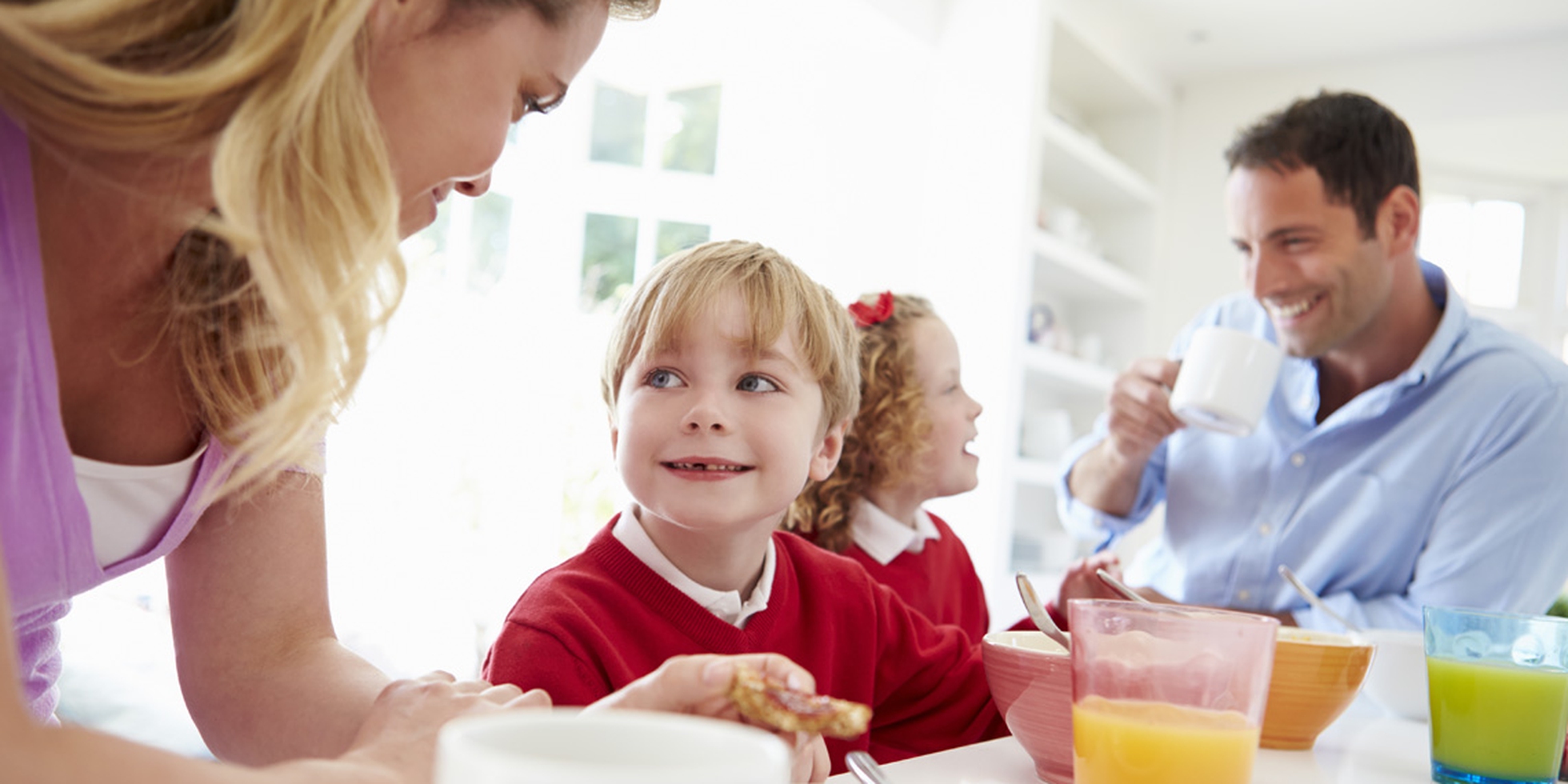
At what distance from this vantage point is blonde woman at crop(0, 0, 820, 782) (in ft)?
1.96

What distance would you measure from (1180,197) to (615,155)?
272 cm

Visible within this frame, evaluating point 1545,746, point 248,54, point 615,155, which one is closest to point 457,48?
point 248,54

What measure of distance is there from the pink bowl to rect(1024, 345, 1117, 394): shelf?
3.38 meters

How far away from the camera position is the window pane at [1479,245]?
16.4ft

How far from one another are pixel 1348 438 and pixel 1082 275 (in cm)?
262

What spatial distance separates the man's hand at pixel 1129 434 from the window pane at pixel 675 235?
2.28 m

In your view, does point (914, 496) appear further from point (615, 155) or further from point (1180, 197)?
point (1180, 197)

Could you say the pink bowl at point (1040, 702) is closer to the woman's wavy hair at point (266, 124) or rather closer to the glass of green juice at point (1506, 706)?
the glass of green juice at point (1506, 706)

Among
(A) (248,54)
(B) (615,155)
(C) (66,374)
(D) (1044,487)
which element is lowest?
(D) (1044,487)

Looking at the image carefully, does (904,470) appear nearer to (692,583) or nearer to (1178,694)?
(692,583)

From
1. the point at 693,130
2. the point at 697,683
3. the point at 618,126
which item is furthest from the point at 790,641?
the point at 693,130

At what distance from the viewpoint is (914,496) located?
1784 mm

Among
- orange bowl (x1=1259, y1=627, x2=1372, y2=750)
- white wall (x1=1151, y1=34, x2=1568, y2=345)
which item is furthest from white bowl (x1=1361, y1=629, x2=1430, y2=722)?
white wall (x1=1151, y1=34, x2=1568, y2=345)

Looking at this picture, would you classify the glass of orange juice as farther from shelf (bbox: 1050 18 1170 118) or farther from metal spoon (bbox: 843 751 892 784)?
shelf (bbox: 1050 18 1170 118)
